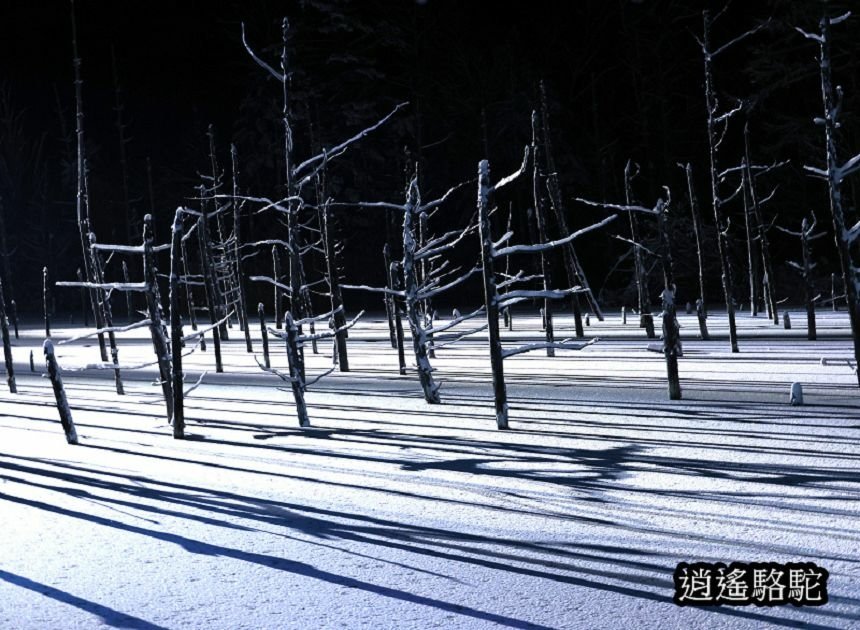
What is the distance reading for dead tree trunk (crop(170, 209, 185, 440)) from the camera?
12.4 metres

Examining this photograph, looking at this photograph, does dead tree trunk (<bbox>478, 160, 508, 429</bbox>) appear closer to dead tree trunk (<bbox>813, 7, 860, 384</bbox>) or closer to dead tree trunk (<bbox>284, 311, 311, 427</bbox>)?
dead tree trunk (<bbox>284, 311, 311, 427</bbox>)

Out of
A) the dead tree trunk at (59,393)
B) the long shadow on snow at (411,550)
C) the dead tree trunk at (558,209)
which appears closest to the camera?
the long shadow on snow at (411,550)

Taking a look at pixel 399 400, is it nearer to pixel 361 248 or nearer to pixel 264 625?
pixel 264 625

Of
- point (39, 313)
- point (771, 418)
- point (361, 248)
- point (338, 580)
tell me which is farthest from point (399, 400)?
point (39, 313)

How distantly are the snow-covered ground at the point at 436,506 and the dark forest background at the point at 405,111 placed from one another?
2593 centimetres

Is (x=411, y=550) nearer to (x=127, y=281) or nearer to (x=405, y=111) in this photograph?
(x=127, y=281)

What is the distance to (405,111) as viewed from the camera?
5056cm

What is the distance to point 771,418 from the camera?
12.1 m

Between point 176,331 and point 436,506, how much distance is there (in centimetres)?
553

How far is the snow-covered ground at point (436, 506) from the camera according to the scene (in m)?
6.05

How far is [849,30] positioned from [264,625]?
3443 cm

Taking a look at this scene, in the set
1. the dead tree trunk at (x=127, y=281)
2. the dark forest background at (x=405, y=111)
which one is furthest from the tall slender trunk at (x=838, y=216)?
the dark forest background at (x=405, y=111)

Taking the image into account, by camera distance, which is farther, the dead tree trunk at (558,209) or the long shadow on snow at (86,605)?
the dead tree trunk at (558,209)

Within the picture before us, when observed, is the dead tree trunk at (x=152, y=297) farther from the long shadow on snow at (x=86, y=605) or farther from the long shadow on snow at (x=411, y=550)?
the long shadow on snow at (x=86, y=605)
